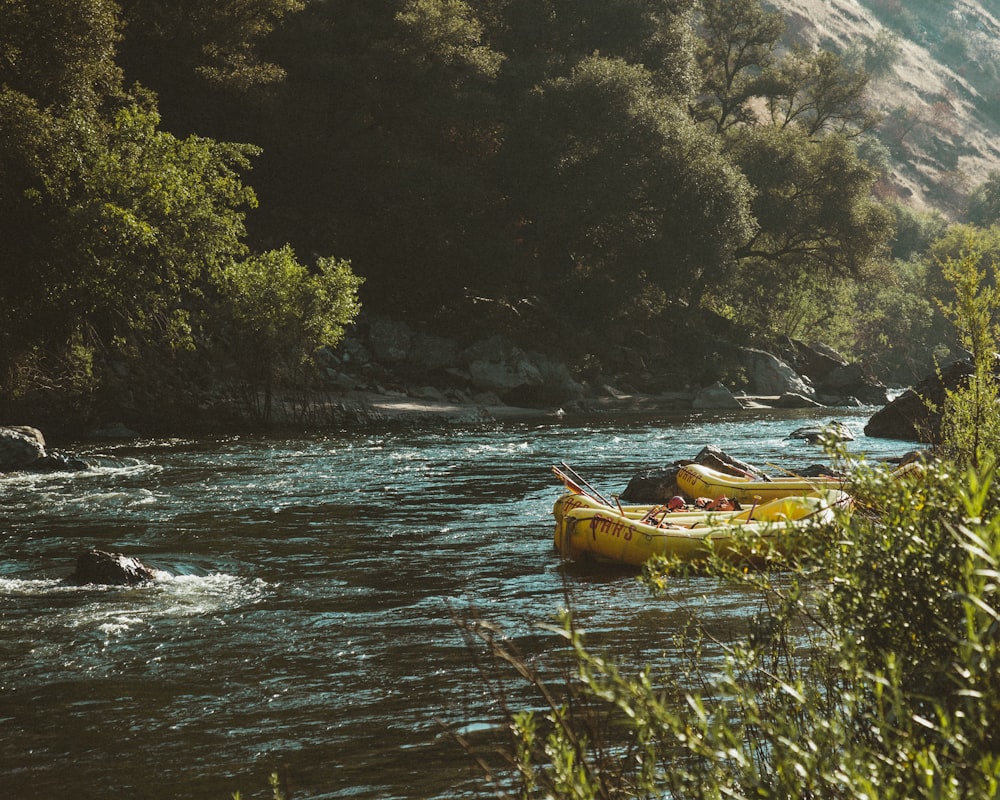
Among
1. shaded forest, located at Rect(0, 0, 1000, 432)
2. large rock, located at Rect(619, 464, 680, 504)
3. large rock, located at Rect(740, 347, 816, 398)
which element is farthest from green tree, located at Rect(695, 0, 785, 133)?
large rock, located at Rect(619, 464, 680, 504)

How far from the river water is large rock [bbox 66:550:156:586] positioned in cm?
21

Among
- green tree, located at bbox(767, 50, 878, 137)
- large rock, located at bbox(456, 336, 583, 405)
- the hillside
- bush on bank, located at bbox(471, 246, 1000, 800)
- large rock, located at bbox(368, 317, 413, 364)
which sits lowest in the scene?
large rock, located at bbox(456, 336, 583, 405)

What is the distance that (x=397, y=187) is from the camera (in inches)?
1423

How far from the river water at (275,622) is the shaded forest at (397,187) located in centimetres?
722

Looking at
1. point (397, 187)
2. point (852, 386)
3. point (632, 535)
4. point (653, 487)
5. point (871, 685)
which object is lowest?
point (852, 386)

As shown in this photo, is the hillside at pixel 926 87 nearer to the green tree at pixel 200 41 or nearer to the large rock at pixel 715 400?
the large rock at pixel 715 400

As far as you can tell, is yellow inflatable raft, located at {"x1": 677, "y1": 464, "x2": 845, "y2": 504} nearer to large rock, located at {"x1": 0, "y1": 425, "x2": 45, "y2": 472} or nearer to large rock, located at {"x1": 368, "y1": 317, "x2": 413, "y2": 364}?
large rock, located at {"x1": 0, "y1": 425, "x2": 45, "y2": 472}

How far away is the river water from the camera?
557 cm

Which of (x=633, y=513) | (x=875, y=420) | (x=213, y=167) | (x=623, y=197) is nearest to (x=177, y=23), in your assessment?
(x=213, y=167)

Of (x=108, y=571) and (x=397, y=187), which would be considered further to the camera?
(x=397, y=187)

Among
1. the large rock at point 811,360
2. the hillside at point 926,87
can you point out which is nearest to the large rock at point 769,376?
the large rock at point 811,360

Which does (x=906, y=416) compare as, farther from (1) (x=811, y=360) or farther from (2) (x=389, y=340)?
(1) (x=811, y=360)

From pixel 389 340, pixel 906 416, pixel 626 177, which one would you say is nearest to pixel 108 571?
pixel 906 416

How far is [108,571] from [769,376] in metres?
35.2
